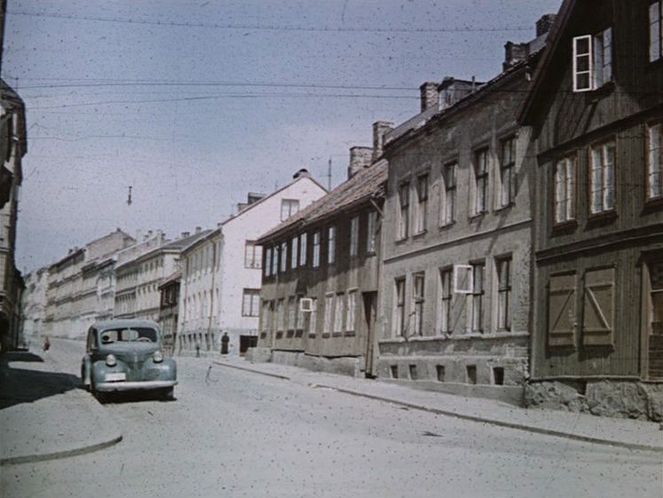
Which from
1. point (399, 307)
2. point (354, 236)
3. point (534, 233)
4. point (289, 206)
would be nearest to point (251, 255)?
point (289, 206)

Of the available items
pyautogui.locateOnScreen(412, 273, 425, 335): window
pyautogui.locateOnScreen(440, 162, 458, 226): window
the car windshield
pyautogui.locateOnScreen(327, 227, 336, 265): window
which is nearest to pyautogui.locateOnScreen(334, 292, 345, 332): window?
pyautogui.locateOnScreen(327, 227, 336, 265): window

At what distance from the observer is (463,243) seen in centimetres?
2580

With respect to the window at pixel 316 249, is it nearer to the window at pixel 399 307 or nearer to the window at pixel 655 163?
the window at pixel 399 307

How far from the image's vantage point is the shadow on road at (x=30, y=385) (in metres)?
18.5

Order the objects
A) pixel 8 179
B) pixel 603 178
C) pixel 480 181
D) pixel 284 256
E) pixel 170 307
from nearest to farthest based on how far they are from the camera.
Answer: pixel 603 178 → pixel 8 179 → pixel 480 181 → pixel 284 256 → pixel 170 307

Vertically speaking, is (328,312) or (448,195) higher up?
(448,195)

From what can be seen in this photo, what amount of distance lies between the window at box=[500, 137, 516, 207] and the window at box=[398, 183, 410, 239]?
6.45m

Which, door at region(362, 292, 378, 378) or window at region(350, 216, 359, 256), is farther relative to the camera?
window at region(350, 216, 359, 256)

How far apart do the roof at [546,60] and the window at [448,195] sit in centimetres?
475

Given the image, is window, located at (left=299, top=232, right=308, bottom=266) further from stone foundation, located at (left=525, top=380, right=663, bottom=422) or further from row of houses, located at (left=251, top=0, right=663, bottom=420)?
stone foundation, located at (left=525, top=380, right=663, bottom=422)

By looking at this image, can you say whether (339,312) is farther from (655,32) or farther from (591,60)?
(655,32)

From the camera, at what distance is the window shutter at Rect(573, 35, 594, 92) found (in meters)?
19.9

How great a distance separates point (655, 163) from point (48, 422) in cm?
1252

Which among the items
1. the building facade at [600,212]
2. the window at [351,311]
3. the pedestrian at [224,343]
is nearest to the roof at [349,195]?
the window at [351,311]
